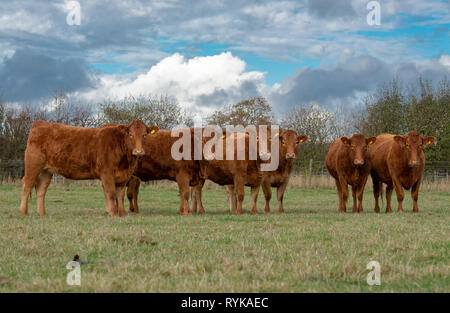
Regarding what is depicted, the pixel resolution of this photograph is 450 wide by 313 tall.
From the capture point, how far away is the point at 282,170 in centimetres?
1448

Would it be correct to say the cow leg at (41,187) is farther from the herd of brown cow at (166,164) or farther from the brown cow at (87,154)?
the brown cow at (87,154)

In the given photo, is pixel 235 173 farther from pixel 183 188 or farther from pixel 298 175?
pixel 298 175

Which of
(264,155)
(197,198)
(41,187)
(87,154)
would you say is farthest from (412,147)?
(41,187)

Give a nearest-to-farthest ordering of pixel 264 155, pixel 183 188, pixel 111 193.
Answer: pixel 111 193 < pixel 183 188 < pixel 264 155

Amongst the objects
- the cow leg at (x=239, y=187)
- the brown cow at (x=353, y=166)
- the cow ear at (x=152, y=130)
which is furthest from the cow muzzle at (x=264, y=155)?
the cow ear at (x=152, y=130)

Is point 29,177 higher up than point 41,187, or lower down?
higher up

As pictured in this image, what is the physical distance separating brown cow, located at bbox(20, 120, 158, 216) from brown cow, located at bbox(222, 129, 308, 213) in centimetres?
353

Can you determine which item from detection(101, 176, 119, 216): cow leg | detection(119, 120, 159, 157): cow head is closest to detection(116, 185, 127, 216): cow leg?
detection(101, 176, 119, 216): cow leg

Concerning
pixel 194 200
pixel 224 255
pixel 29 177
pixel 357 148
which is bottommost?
pixel 224 255

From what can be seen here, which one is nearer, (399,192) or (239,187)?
(239,187)

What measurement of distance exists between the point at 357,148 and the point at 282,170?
2.10 meters

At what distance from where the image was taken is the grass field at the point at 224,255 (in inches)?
190

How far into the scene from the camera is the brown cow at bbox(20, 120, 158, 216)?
39.0 feet

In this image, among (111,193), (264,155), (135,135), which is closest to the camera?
(111,193)
